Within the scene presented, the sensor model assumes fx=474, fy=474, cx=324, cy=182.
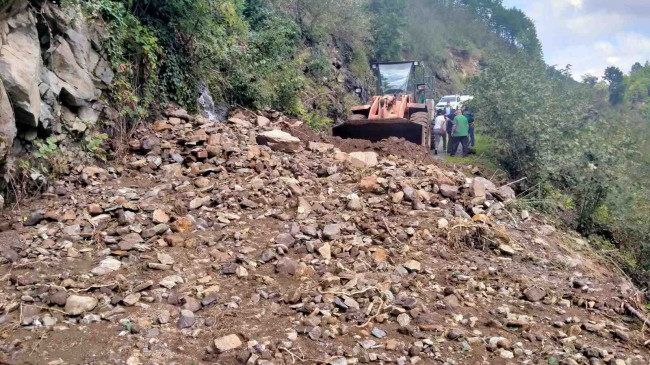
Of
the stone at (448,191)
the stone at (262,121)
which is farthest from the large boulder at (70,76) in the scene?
the stone at (448,191)

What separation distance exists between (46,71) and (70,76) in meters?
0.37

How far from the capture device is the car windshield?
15102mm

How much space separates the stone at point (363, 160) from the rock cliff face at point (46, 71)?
347 cm

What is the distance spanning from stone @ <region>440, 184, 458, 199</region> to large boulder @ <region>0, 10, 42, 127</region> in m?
4.72

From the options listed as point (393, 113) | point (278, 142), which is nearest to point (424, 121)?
point (393, 113)

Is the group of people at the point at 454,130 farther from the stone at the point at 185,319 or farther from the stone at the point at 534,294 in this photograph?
the stone at the point at 185,319

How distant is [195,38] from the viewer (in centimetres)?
820

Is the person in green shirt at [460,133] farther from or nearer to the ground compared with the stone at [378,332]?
farther from the ground

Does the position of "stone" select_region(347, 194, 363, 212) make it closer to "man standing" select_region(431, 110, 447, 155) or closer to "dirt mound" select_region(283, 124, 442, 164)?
"dirt mound" select_region(283, 124, 442, 164)

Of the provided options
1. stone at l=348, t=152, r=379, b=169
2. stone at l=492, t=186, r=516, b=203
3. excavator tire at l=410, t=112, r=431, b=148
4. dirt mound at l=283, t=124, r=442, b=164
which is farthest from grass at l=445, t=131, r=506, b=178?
stone at l=348, t=152, r=379, b=169

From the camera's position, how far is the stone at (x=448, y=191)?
6.14m

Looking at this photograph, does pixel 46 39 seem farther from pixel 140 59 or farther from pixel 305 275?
pixel 305 275

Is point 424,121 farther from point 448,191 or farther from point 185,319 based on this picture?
point 185,319

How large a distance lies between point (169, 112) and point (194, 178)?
206cm
